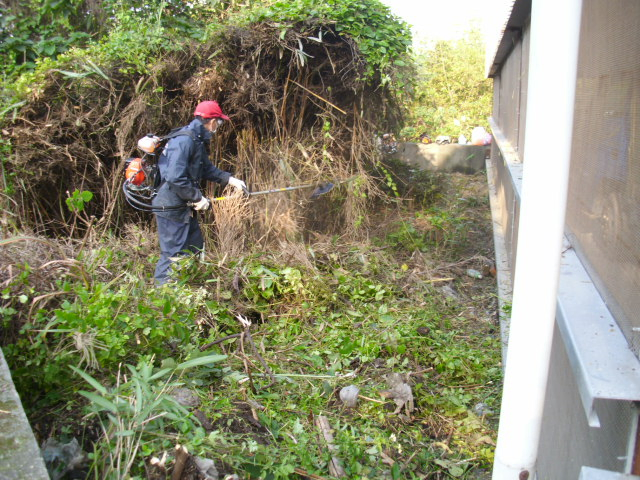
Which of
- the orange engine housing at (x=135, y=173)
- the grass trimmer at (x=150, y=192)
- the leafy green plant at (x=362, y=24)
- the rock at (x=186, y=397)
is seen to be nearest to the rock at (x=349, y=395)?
the rock at (x=186, y=397)

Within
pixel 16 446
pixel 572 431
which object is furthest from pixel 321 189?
pixel 16 446

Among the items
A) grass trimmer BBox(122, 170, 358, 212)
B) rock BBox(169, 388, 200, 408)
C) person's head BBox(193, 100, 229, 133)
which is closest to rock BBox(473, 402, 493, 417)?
rock BBox(169, 388, 200, 408)

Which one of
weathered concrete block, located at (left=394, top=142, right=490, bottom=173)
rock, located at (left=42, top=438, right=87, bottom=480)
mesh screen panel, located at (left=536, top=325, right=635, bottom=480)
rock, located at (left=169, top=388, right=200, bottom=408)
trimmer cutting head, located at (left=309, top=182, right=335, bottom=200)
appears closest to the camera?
mesh screen panel, located at (left=536, top=325, right=635, bottom=480)

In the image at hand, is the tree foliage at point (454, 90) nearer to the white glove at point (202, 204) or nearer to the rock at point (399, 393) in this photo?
the white glove at point (202, 204)

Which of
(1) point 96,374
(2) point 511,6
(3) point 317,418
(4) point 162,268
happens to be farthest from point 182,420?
(2) point 511,6

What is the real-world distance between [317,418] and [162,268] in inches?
111

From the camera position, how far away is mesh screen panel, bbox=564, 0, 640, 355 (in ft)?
5.67

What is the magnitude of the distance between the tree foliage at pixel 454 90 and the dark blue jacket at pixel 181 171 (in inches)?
363

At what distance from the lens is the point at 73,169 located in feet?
23.6

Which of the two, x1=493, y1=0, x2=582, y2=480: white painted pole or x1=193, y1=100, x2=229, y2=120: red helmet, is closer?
x1=493, y1=0, x2=582, y2=480: white painted pole

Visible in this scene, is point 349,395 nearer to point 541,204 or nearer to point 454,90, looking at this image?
point 541,204

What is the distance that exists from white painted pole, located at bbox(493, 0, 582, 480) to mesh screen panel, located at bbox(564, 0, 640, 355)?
0.96 feet

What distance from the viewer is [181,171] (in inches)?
227

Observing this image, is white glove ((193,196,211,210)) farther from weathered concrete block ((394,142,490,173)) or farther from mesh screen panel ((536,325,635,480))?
weathered concrete block ((394,142,490,173))
